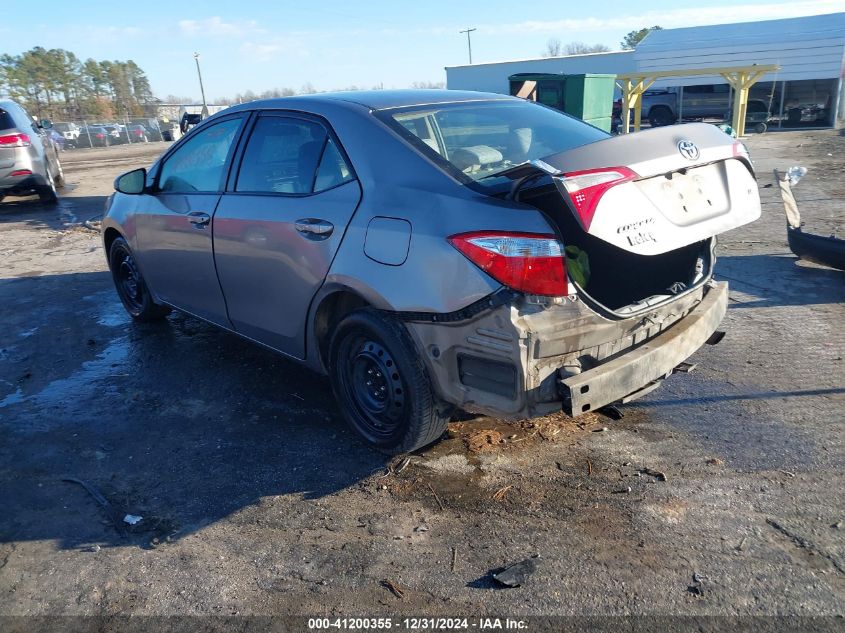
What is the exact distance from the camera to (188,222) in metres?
4.51

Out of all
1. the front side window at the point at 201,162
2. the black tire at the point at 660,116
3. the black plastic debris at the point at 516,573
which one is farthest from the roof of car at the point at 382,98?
the black tire at the point at 660,116

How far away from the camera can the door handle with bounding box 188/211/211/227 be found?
170 inches

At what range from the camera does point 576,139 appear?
3.91m

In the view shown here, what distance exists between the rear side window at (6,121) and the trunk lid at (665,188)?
12.2m

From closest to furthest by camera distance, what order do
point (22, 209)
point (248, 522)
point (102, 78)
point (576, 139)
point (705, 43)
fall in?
point (248, 522)
point (576, 139)
point (22, 209)
point (705, 43)
point (102, 78)

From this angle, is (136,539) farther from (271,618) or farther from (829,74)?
(829,74)

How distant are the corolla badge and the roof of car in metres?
1.39

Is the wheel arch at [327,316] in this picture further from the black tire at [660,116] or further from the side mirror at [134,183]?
the black tire at [660,116]

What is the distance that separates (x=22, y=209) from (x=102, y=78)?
6885 centimetres

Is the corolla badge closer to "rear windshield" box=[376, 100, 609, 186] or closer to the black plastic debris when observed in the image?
"rear windshield" box=[376, 100, 609, 186]

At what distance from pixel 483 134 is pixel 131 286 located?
3808 mm

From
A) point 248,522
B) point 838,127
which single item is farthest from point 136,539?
point 838,127

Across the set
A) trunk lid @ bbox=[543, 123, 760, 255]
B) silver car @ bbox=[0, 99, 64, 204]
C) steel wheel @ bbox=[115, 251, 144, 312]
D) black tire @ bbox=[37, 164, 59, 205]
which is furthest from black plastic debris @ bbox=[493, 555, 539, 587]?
black tire @ bbox=[37, 164, 59, 205]

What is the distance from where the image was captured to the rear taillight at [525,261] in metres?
2.74
